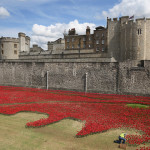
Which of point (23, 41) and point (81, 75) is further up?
point (23, 41)

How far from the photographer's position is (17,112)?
1775 cm

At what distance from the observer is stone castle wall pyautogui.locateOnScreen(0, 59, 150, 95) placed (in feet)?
87.4

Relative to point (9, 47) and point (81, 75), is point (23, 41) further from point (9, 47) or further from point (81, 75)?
point (81, 75)

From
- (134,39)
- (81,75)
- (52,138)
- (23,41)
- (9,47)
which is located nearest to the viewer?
(52,138)

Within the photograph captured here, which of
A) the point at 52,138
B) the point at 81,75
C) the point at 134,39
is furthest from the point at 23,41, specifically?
the point at 52,138

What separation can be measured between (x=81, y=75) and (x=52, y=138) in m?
20.5

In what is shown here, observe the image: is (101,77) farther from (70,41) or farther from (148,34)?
(70,41)

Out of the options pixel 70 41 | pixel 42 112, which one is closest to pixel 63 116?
pixel 42 112

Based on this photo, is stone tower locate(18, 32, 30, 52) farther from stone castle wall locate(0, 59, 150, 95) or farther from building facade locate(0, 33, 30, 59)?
stone castle wall locate(0, 59, 150, 95)

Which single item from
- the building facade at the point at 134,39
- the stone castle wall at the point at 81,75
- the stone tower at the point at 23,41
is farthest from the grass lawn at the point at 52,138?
the stone tower at the point at 23,41

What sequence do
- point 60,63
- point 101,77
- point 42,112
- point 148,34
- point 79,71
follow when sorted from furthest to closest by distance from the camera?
point 148,34 → point 60,63 → point 79,71 → point 101,77 → point 42,112

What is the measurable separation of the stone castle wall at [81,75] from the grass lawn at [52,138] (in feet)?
50.2

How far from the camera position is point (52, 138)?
11312 millimetres

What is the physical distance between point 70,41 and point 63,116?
46466 millimetres
